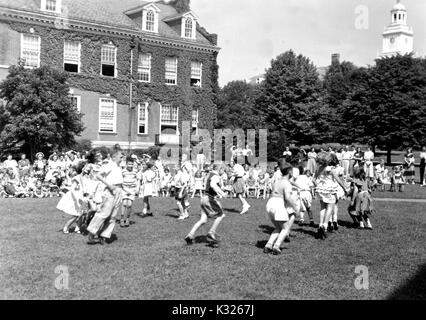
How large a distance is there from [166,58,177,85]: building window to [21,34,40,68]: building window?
33.1 ft

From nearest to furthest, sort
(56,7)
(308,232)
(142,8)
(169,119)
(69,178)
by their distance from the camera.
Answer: (308,232)
(69,178)
(56,7)
(142,8)
(169,119)

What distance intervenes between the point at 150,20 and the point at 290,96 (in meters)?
17.3

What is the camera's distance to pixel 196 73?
40219mm

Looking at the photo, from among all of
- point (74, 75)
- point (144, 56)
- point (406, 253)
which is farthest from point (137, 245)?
point (144, 56)

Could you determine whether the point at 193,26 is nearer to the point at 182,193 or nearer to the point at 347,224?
the point at 182,193

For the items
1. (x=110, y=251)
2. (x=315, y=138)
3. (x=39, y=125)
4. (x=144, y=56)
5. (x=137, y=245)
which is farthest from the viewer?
(x=315, y=138)

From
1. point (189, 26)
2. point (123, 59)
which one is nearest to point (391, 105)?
point (189, 26)

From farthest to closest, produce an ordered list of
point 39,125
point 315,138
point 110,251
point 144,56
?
point 315,138, point 144,56, point 39,125, point 110,251

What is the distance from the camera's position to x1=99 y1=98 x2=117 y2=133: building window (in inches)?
1384

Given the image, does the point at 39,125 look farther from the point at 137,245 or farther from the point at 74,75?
the point at 137,245

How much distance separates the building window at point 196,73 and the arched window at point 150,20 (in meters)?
4.41
